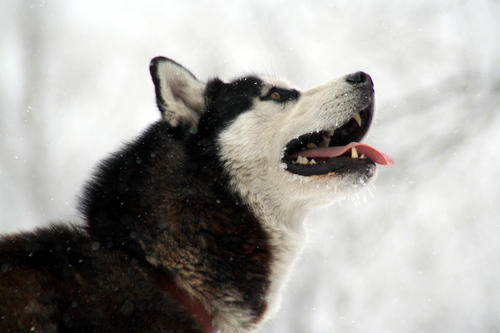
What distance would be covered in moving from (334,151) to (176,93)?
1211mm

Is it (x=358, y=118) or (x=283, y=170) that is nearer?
(x=283, y=170)

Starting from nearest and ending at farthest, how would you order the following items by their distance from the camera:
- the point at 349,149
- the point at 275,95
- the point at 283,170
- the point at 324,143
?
the point at 283,170 < the point at 349,149 < the point at 324,143 < the point at 275,95

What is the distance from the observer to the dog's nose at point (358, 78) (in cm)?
294

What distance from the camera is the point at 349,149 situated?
288 centimetres

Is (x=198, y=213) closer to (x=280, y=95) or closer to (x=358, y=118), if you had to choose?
(x=280, y=95)

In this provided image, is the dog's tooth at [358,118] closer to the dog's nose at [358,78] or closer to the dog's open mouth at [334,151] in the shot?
the dog's open mouth at [334,151]

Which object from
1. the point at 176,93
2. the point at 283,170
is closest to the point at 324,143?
the point at 283,170

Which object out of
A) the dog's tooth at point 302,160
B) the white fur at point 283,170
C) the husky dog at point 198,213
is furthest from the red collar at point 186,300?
the dog's tooth at point 302,160

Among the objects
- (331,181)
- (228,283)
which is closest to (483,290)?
(331,181)

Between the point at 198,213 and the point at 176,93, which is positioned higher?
the point at 176,93

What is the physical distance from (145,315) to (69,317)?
334 millimetres

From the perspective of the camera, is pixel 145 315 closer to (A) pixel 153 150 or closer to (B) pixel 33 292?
(B) pixel 33 292

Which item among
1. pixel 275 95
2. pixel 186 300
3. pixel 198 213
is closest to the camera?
pixel 186 300

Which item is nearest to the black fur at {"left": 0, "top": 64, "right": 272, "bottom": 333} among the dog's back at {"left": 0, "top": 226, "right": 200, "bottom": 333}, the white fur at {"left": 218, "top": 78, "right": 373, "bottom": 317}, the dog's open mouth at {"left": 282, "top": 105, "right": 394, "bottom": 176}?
the dog's back at {"left": 0, "top": 226, "right": 200, "bottom": 333}
